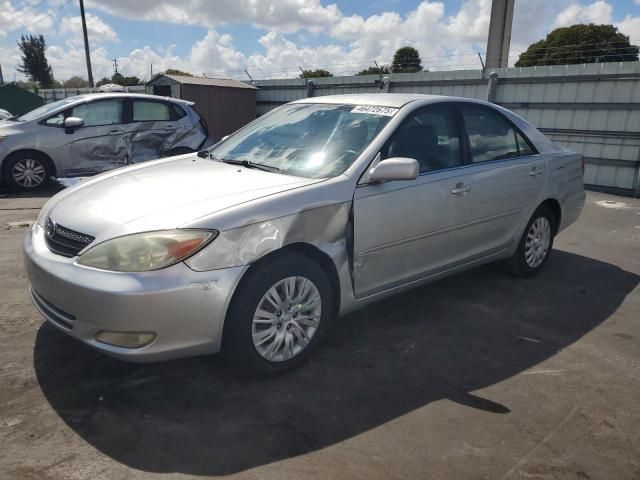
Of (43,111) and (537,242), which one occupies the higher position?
(43,111)

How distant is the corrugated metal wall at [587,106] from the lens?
9367 millimetres

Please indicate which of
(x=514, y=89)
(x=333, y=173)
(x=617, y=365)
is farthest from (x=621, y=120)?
(x=333, y=173)

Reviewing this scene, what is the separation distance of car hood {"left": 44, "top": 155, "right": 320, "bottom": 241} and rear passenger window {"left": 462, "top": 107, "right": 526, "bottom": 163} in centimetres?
163

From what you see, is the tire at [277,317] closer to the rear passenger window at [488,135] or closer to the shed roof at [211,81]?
the rear passenger window at [488,135]

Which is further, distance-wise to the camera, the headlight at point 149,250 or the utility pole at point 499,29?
the utility pole at point 499,29

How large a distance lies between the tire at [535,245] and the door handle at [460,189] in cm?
107

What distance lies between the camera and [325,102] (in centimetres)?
394

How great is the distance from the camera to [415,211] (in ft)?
11.1

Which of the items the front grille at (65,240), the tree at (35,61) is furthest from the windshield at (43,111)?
the tree at (35,61)

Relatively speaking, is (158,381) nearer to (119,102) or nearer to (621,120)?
(119,102)

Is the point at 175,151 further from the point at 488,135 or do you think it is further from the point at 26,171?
the point at 488,135

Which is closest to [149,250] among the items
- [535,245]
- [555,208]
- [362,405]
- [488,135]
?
[362,405]

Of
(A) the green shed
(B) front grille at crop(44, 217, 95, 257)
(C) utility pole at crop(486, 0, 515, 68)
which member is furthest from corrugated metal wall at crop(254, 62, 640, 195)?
(A) the green shed

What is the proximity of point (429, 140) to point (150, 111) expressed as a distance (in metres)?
6.34
